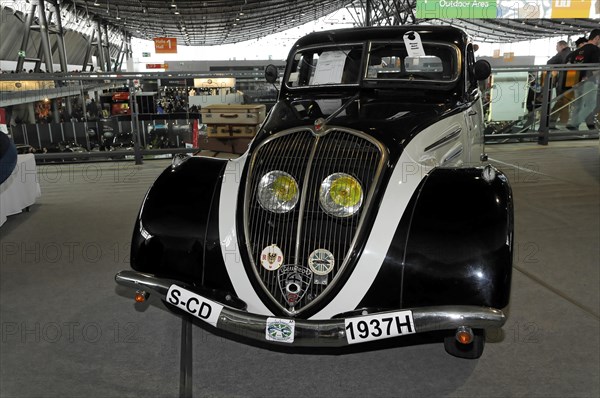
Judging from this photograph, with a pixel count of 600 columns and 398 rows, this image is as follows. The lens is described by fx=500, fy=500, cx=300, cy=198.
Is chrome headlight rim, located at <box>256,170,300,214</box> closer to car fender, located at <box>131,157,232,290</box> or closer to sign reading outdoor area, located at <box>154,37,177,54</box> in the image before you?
car fender, located at <box>131,157,232,290</box>

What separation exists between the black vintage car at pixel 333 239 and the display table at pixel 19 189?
3.01 metres

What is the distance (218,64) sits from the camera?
28703mm

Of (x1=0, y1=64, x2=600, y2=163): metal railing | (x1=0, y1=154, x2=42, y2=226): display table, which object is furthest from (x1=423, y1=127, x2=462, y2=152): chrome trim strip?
(x1=0, y1=154, x2=42, y2=226): display table

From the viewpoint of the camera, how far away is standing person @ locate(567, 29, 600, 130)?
9562 millimetres

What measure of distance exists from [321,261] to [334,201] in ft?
1.01

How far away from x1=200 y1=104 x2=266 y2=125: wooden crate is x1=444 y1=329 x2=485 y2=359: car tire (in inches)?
183

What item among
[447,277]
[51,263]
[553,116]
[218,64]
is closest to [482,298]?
[447,277]

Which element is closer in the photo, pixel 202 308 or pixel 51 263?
pixel 202 308

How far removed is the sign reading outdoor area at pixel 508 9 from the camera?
13.7 meters

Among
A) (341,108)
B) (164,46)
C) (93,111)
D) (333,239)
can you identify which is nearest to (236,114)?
(341,108)

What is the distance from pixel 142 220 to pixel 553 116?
9.47 meters

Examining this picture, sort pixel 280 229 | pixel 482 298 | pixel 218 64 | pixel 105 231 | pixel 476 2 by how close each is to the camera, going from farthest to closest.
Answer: pixel 218 64, pixel 476 2, pixel 105 231, pixel 280 229, pixel 482 298

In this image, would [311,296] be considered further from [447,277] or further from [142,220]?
[142,220]

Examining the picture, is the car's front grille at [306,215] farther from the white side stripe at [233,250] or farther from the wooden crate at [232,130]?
the wooden crate at [232,130]
